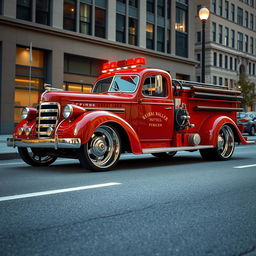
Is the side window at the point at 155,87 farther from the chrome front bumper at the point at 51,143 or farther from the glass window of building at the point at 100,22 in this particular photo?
the glass window of building at the point at 100,22

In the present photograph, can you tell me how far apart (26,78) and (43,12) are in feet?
14.8

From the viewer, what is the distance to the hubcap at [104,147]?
7719 millimetres

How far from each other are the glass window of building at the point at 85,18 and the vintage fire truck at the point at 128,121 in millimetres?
17990

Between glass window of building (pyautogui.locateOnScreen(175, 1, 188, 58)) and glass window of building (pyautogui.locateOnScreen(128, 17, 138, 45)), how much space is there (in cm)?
555

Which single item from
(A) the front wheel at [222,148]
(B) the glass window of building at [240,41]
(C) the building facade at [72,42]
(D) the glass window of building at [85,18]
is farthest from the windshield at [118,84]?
(B) the glass window of building at [240,41]

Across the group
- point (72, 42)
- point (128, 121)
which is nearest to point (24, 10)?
point (72, 42)

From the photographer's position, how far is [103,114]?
772cm

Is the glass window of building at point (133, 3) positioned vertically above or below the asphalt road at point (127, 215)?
above

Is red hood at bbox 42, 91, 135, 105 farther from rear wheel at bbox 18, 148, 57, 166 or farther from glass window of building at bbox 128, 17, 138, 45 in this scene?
glass window of building at bbox 128, 17, 138, 45

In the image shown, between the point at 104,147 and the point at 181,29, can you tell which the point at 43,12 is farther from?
the point at 104,147

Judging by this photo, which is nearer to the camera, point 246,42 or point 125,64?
point 125,64

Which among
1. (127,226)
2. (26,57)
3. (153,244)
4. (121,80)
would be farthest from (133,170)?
(26,57)

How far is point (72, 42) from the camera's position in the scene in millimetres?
26250

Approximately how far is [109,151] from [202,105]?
3582mm
